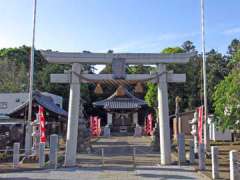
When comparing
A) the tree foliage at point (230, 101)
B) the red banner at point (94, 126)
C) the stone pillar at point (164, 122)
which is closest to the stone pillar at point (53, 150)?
the stone pillar at point (164, 122)

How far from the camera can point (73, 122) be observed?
17.6 m

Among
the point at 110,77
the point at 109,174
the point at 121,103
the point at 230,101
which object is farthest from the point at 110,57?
the point at 121,103

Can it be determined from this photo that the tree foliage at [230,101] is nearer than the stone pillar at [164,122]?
No

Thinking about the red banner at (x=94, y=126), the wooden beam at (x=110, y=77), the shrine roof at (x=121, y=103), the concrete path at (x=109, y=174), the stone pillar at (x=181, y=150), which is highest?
the shrine roof at (x=121, y=103)

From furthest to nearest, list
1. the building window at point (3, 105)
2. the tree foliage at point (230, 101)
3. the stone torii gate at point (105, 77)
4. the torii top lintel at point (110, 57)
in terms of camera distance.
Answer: the building window at point (3, 105) → the tree foliage at point (230, 101) → the torii top lintel at point (110, 57) → the stone torii gate at point (105, 77)

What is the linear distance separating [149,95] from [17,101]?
2058 centimetres

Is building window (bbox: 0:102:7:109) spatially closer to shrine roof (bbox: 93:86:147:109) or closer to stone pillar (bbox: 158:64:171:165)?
shrine roof (bbox: 93:86:147:109)

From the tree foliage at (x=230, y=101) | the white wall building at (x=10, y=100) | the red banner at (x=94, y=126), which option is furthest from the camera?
the red banner at (x=94, y=126)

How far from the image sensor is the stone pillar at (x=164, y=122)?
57.6 feet

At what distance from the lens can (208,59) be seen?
194ft

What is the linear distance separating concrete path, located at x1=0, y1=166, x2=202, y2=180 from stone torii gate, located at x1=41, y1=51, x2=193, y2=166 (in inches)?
58.2

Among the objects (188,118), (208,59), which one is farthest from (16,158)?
(208,59)

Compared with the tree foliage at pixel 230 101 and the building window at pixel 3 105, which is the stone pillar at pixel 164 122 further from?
the building window at pixel 3 105

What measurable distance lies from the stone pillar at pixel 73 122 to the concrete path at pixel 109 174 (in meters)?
1.26
